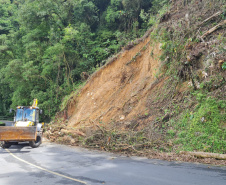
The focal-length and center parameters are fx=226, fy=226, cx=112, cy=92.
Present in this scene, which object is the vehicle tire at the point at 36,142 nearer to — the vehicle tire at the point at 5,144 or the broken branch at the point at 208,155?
the vehicle tire at the point at 5,144

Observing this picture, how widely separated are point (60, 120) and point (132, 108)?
9380 millimetres

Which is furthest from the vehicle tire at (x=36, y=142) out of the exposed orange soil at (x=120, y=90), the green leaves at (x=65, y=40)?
the green leaves at (x=65, y=40)

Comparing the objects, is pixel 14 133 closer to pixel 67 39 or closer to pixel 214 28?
pixel 214 28

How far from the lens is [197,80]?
12859 mm

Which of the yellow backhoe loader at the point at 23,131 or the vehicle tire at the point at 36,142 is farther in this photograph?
the vehicle tire at the point at 36,142

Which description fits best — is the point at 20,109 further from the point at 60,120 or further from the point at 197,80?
the point at 197,80

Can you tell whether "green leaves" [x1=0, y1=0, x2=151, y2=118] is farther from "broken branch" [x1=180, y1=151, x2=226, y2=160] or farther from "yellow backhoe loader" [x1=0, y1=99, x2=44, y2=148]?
"broken branch" [x1=180, y1=151, x2=226, y2=160]

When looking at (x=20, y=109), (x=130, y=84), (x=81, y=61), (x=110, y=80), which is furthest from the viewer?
(x=81, y=61)

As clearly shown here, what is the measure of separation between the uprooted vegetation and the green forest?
427 centimetres

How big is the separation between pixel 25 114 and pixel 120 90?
291 inches

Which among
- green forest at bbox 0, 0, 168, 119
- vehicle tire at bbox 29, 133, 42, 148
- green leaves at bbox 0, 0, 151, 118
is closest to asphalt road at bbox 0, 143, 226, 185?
vehicle tire at bbox 29, 133, 42, 148

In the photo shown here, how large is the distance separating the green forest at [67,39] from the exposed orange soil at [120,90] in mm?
2714

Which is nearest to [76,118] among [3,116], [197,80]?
[197,80]

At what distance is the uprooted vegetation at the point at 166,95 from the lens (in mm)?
10867
